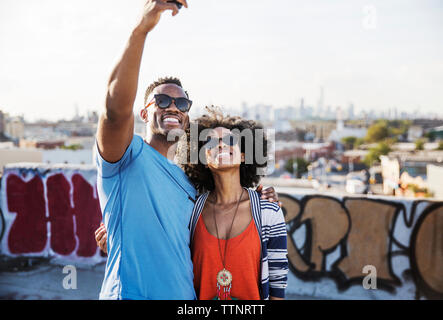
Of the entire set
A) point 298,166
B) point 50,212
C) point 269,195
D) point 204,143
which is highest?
point 204,143

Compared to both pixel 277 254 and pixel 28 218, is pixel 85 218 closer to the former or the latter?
pixel 28 218

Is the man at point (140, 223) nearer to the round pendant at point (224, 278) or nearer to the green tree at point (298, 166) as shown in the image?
the round pendant at point (224, 278)

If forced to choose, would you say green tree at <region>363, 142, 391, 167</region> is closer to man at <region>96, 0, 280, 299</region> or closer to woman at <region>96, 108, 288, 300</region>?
woman at <region>96, 108, 288, 300</region>

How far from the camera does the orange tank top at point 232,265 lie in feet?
7.04

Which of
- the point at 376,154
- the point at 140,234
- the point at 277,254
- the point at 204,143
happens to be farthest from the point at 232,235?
the point at 376,154

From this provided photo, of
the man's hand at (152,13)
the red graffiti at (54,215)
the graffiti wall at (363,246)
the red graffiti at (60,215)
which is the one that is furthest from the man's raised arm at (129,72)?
the red graffiti at (60,215)

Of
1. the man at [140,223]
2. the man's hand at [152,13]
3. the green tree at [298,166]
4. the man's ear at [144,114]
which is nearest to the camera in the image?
the man's hand at [152,13]

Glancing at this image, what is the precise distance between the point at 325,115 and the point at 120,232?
18031 cm

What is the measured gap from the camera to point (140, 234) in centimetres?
194

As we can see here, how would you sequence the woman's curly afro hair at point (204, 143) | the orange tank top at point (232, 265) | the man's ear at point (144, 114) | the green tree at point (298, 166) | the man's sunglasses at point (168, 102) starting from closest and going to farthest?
the orange tank top at point (232, 265) → the man's sunglasses at point (168, 102) → the man's ear at point (144, 114) → the woman's curly afro hair at point (204, 143) → the green tree at point (298, 166)

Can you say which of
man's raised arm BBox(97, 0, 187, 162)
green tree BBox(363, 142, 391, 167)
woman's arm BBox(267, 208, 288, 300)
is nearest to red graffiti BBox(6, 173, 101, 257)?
woman's arm BBox(267, 208, 288, 300)

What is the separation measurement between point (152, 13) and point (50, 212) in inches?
246
